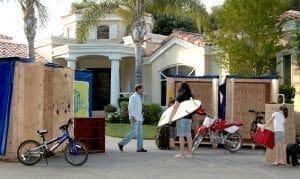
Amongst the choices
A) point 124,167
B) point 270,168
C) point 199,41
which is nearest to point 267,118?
point 270,168

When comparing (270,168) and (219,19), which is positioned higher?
(219,19)

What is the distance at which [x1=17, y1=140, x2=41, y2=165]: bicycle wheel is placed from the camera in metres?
12.3

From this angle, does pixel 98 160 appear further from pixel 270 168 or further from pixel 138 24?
pixel 138 24

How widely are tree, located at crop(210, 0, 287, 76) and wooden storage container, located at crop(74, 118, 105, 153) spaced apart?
28.7ft

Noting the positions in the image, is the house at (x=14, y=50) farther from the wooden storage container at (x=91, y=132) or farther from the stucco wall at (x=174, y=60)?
the wooden storage container at (x=91, y=132)

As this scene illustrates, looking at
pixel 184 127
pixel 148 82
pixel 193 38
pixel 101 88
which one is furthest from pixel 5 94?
pixel 101 88

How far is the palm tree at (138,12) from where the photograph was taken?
26016 mm

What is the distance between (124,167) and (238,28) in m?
11.5

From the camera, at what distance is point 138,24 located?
26.4m

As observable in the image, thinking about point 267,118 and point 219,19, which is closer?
point 267,118

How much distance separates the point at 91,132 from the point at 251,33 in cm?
947

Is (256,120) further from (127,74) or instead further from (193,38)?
(127,74)

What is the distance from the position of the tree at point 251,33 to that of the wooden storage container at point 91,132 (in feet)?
28.7

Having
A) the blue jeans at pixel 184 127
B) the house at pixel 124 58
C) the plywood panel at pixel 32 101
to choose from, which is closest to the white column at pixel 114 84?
the house at pixel 124 58
